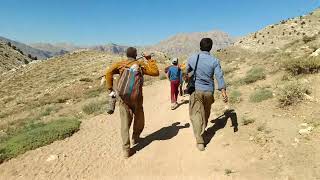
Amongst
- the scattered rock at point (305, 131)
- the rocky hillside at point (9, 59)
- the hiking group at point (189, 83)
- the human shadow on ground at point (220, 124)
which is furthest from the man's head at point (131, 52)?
the rocky hillside at point (9, 59)

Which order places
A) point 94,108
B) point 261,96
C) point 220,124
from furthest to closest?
1. point 94,108
2. point 261,96
3. point 220,124

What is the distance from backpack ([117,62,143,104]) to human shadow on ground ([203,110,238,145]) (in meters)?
2.16

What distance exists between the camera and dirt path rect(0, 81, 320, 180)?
309 inches

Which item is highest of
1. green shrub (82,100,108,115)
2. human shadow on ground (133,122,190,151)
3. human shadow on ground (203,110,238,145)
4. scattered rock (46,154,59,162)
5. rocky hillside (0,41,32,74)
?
human shadow on ground (203,110,238,145)

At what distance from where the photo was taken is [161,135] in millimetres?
11016

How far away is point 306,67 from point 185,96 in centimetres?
527

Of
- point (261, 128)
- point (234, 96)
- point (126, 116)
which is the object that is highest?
point (126, 116)

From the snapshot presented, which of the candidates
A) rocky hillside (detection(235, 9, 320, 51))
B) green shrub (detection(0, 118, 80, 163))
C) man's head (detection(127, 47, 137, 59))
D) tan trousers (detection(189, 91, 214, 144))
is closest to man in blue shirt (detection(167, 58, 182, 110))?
green shrub (detection(0, 118, 80, 163))

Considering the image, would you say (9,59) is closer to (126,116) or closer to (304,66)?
(304,66)

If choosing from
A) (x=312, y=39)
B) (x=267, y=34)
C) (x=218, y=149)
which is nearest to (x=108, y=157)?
(x=218, y=149)

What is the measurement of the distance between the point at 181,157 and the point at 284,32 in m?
39.2

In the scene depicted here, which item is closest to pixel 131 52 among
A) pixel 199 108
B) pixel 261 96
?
pixel 199 108

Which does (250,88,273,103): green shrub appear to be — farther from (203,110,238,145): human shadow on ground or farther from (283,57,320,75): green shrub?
(283,57,320,75): green shrub

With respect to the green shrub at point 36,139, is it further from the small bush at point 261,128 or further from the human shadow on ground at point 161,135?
the small bush at point 261,128
